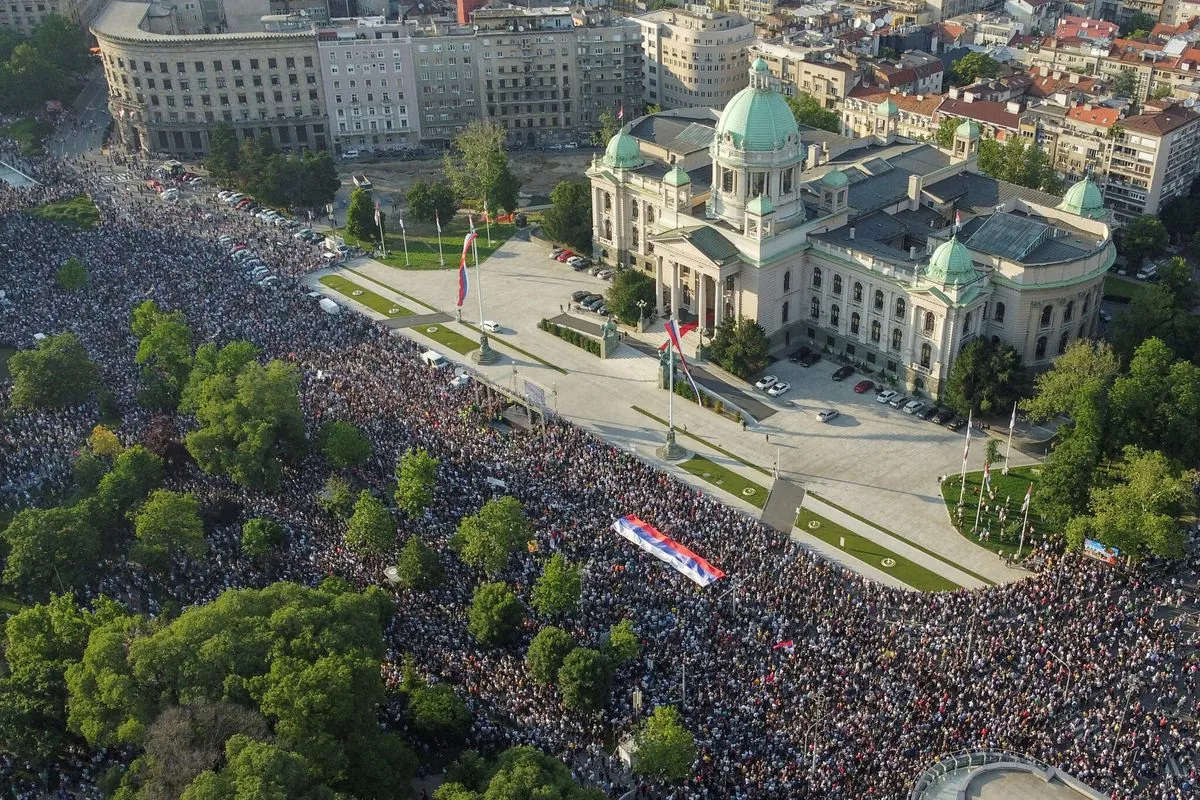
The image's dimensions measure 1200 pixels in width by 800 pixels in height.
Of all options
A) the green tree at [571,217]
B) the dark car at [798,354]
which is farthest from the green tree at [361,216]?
the dark car at [798,354]

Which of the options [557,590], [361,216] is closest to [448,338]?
[361,216]

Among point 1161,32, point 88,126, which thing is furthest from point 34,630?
point 1161,32

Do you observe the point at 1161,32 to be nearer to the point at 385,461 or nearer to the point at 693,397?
the point at 693,397

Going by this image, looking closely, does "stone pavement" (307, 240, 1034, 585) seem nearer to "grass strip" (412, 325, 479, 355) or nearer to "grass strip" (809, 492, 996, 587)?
"grass strip" (809, 492, 996, 587)

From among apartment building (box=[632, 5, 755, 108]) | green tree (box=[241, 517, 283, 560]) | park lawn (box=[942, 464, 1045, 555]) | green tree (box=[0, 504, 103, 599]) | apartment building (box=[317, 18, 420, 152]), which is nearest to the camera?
green tree (box=[0, 504, 103, 599])

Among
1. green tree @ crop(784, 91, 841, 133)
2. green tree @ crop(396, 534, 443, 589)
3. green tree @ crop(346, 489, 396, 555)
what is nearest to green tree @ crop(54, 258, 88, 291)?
green tree @ crop(346, 489, 396, 555)

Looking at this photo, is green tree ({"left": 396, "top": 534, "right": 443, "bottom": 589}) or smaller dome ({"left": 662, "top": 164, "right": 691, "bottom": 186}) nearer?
green tree ({"left": 396, "top": 534, "right": 443, "bottom": 589})

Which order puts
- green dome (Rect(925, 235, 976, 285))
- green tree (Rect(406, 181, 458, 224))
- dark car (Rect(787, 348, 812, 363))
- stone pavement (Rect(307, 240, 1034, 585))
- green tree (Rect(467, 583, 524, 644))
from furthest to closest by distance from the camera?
green tree (Rect(406, 181, 458, 224)) < dark car (Rect(787, 348, 812, 363)) < green dome (Rect(925, 235, 976, 285)) < stone pavement (Rect(307, 240, 1034, 585)) < green tree (Rect(467, 583, 524, 644))

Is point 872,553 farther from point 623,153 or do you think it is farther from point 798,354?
point 623,153
